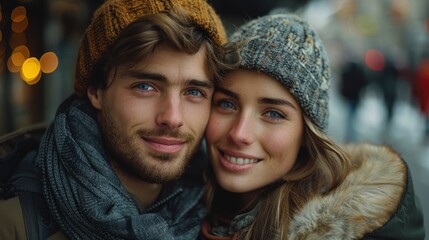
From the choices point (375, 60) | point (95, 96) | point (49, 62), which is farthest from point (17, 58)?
point (375, 60)

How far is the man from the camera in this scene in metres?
2.37

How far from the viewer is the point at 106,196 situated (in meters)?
2.41

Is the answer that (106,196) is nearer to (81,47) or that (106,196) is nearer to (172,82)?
(172,82)

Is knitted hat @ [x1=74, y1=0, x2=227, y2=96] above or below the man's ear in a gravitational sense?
above

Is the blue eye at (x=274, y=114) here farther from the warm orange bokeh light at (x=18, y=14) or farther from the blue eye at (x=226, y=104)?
the warm orange bokeh light at (x=18, y=14)

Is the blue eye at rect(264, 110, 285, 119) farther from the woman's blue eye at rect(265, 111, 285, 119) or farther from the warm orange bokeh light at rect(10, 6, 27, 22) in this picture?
the warm orange bokeh light at rect(10, 6, 27, 22)

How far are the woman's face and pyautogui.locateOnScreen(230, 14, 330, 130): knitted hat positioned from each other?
0.07 m

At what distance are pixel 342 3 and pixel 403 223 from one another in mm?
23957

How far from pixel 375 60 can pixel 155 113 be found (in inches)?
434

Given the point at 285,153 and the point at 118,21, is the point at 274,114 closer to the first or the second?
the point at 285,153

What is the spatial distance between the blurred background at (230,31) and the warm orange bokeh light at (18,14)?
0.7 inches

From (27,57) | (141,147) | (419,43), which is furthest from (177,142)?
(419,43)

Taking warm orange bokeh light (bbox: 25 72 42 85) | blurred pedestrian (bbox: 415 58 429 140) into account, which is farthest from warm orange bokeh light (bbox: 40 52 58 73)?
blurred pedestrian (bbox: 415 58 429 140)

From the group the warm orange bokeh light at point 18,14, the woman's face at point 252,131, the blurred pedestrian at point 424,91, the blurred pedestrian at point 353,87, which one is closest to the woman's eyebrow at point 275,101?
the woman's face at point 252,131
